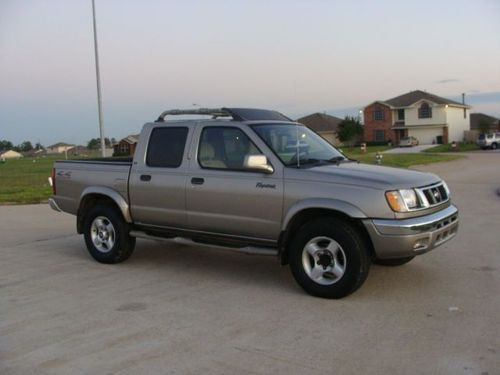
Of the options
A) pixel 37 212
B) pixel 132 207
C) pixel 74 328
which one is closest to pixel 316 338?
pixel 74 328

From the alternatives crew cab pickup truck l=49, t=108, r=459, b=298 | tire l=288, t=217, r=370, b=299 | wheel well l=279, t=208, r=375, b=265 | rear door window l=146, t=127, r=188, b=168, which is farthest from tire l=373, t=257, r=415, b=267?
rear door window l=146, t=127, r=188, b=168

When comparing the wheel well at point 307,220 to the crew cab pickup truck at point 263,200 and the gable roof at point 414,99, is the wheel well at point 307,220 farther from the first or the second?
the gable roof at point 414,99

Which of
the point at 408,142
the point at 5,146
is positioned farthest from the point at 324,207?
the point at 5,146

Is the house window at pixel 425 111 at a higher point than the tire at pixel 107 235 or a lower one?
higher

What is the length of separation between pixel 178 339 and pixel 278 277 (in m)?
2.17

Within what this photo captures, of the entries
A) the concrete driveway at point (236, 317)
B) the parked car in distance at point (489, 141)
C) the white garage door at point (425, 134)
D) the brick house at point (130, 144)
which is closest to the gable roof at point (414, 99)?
the white garage door at point (425, 134)

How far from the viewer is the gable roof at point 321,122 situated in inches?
3529

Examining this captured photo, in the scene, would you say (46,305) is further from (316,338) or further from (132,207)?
(316,338)

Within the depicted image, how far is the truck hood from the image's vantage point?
5.57 meters

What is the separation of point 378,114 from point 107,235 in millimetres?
74131

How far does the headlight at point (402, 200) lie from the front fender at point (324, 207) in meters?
0.29

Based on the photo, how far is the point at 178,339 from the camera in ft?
15.4

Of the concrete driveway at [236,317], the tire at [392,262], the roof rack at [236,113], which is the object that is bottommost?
the concrete driveway at [236,317]

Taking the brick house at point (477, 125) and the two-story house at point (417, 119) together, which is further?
the brick house at point (477, 125)
